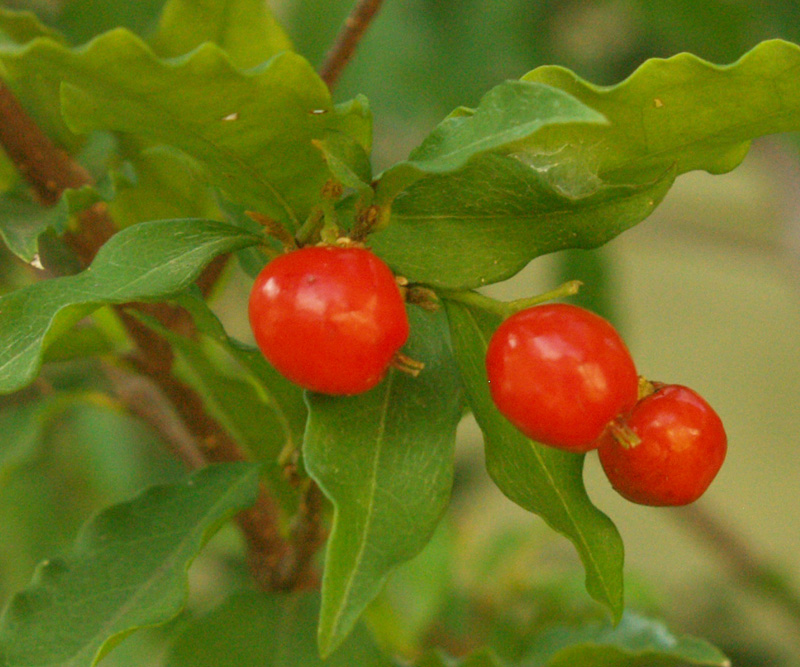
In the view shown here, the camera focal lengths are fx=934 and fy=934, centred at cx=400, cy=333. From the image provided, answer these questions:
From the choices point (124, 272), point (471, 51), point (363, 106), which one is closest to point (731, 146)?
point (363, 106)

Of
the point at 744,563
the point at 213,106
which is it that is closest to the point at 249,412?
the point at 213,106

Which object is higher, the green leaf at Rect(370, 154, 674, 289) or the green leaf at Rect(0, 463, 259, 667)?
the green leaf at Rect(370, 154, 674, 289)

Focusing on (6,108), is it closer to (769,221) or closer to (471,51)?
(471,51)

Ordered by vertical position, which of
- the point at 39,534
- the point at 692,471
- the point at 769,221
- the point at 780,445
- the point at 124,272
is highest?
the point at 124,272

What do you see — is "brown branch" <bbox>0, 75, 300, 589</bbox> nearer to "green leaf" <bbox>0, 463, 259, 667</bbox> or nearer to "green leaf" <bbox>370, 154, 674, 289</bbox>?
"green leaf" <bbox>0, 463, 259, 667</bbox>

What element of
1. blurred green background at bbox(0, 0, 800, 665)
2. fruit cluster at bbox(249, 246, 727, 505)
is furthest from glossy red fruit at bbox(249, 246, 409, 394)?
blurred green background at bbox(0, 0, 800, 665)

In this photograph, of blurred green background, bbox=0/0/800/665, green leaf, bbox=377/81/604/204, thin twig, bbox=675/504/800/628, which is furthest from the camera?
thin twig, bbox=675/504/800/628

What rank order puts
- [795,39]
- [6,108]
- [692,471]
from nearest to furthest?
1. [692,471]
2. [6,108]
3. [795,39]

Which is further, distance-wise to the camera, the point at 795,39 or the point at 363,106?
the point at 795,39
